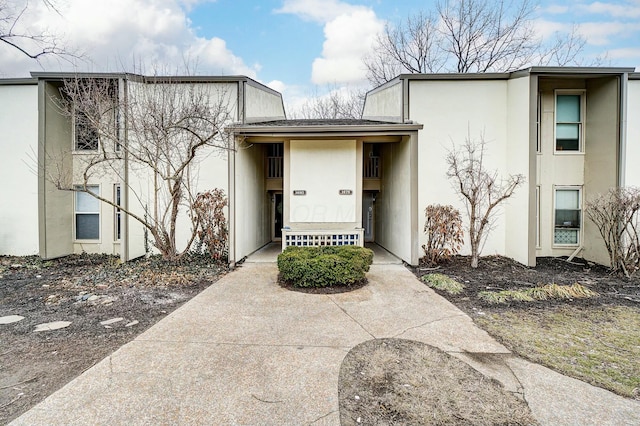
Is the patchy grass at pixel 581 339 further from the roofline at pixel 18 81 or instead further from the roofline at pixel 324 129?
the roofline at pixel 18 81

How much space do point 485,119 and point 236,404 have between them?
9970 millimetres

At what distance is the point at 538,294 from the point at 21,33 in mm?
12459

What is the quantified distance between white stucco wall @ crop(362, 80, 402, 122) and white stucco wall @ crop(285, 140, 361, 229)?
6.27 feet

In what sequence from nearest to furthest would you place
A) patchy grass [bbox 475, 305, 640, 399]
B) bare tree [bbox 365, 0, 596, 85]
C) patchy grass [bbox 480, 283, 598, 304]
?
patchy grass [bbox 475, 305, 640, 399] → patchy grass [bbox 480, 283, 598, 304] → bare tree [bbox 365, 0, 596, 85]

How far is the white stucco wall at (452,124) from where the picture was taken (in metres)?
9.99

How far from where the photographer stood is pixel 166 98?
9.01 metres

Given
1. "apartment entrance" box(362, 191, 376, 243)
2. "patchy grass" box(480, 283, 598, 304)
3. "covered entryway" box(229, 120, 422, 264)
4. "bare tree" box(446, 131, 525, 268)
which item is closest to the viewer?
"patchy grass" box(480, 283, 598, 304)

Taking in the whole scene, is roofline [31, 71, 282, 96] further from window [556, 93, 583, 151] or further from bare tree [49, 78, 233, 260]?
window [556, 93, 583, 151]

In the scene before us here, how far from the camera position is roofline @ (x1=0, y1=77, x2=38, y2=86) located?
984cm

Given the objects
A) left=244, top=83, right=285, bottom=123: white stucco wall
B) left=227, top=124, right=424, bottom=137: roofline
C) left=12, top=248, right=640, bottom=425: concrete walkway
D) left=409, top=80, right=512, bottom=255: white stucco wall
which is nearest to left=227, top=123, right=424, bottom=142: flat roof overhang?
left=227, top=124, right=424, bottom=137: roofline

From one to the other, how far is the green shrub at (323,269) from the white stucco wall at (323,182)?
241 centimetres

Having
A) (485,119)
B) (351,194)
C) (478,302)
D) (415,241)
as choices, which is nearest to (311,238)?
(351,194)

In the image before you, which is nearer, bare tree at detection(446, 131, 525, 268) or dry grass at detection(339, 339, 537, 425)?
dry grass at detection(339, 339, 537, 425)

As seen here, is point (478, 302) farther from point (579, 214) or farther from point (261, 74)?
point (261, 74)
